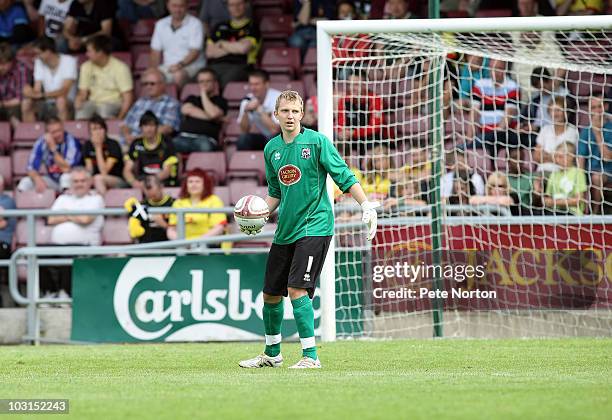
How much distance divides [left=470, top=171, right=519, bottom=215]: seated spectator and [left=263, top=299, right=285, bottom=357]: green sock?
172 inches

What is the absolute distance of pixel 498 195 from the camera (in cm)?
1300

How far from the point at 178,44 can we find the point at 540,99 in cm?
578

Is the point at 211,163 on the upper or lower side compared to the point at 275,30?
lower

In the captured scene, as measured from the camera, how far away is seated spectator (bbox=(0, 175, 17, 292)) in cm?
1434

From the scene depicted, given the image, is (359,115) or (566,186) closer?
(566,186)

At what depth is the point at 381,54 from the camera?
1366 cm

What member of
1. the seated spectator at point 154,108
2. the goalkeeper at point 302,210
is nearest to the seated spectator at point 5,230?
the seated spectator at point 154,108

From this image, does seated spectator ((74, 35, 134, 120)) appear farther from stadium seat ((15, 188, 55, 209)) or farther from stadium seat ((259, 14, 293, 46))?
stadium seat ((259, 14, 293, 46))

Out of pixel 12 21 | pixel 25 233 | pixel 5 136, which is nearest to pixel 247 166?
pixel 25 233

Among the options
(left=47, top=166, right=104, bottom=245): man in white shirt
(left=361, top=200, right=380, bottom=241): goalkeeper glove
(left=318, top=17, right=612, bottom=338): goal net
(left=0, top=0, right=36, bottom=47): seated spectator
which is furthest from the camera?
(left=0, top=0, right=36, bottom=47): seated spectator

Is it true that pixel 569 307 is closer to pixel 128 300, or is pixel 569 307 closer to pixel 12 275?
pixel 128 300

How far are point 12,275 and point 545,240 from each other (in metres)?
5.69

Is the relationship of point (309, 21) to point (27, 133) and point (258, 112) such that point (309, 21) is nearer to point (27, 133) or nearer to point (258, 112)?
point (258, 112)

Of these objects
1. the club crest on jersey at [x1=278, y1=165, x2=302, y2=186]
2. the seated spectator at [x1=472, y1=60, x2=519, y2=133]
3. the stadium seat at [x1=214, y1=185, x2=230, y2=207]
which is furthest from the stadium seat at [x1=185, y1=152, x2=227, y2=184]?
the club crest on jersey at [x1=278, y1=165, x2=302, y2=186]
